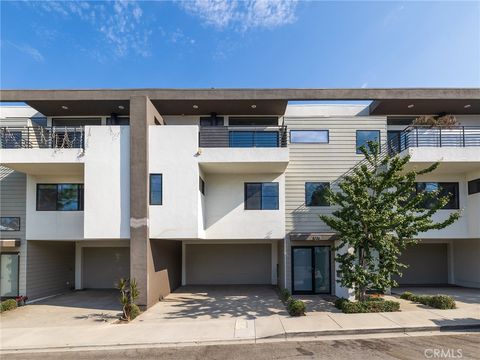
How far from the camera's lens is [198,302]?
1316 cm

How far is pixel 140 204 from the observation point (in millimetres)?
12023

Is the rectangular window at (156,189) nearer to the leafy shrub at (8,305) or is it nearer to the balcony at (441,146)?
the leafy shrub at (8,305)

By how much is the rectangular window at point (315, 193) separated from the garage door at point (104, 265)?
10547 mm

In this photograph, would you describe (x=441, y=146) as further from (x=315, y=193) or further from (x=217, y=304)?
(x=217, y=304)

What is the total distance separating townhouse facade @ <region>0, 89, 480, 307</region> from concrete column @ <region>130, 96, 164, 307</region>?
5 cm

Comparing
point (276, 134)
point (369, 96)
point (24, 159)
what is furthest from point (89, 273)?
point (369, 96)

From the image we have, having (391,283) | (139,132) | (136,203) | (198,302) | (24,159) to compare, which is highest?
(139,132)

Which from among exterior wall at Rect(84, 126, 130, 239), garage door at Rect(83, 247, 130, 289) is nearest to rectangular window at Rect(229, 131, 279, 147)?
exterior wall at Rect(84, 126, 130, 239)

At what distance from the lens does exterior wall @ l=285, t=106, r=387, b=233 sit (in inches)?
559

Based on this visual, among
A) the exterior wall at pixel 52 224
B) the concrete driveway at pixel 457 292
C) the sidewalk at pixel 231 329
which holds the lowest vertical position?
the concrete driveway at pixel 457 292

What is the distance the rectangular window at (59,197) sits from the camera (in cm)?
1391

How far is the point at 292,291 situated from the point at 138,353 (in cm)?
800

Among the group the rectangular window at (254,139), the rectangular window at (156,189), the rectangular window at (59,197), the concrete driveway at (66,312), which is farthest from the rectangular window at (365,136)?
the rectangular window at (59,197)

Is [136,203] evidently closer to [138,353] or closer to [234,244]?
[138,353]
